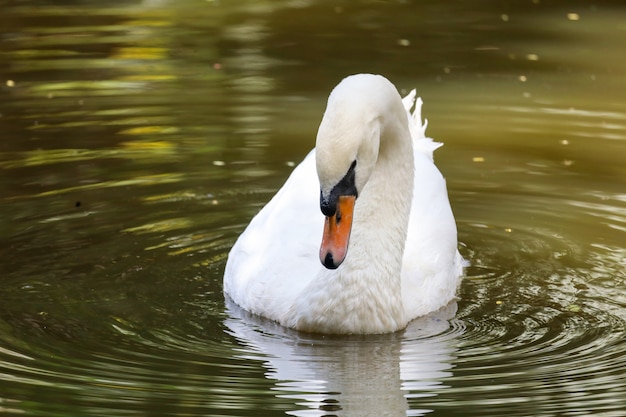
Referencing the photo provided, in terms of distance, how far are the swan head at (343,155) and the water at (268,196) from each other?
2.43ft

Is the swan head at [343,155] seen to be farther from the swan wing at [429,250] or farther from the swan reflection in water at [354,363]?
the swan wing at [429,250]

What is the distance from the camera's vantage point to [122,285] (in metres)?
8.88

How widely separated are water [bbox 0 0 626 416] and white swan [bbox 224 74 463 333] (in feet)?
0.54

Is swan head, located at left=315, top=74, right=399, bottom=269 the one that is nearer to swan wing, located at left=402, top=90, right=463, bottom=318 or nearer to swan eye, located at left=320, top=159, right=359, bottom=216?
swan eye, located at left=320, top=159, right=359, bottom=216

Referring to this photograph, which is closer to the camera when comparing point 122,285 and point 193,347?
point 193,347

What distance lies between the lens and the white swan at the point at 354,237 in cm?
720

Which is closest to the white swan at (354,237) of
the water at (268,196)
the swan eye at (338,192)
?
the swan eye at (338,192)

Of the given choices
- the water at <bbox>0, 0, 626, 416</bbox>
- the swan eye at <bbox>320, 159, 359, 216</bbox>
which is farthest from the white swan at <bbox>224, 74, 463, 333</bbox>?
the water at <bbox>0, 0, 626, 416</bbox>

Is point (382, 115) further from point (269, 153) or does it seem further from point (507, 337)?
point (269, 153)

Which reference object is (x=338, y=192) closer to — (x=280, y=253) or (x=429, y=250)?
(x=280, y=253)

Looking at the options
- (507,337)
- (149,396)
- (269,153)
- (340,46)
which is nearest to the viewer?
(149,396)

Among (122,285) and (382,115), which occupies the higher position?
(382,115)

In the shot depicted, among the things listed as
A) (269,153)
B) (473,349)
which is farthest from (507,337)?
(269,153)

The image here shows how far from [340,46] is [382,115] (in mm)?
8740
